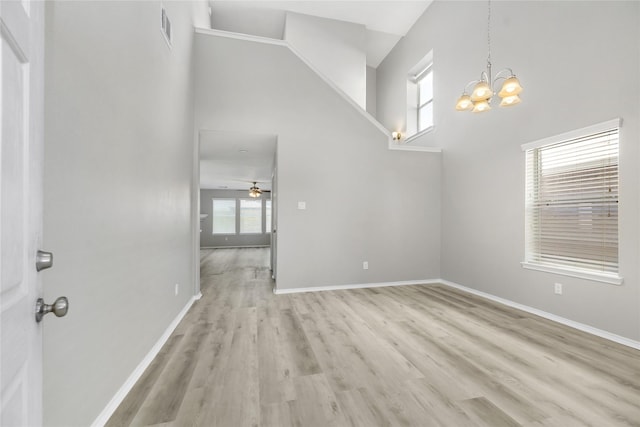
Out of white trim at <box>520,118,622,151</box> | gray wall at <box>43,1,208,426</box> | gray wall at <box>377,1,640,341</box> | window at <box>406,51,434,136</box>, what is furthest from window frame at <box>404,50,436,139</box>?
gray wall at <box>43,1,208,426</box>

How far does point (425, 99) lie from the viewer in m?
6.15

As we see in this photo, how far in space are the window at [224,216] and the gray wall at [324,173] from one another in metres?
8.07

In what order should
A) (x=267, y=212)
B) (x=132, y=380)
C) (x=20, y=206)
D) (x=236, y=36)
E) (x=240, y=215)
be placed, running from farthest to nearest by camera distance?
(x=267, y=212)
(x=240, y=215)
(x=236, y=36)
(x=132, y=380)
(x=20, y=206)

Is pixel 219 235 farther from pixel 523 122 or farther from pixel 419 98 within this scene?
pixel 523 122

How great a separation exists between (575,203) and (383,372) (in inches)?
110

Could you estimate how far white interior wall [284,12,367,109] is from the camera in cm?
582

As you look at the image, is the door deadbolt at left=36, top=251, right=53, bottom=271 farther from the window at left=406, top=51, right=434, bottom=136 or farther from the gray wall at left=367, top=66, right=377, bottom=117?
the gray wall at left=367, top=66, right=377, bottom=117

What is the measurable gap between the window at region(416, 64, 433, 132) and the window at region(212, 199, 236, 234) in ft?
26.9

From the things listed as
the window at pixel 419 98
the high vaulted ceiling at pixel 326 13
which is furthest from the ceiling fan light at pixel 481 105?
the high vaulted ceiling at pixel 326 13

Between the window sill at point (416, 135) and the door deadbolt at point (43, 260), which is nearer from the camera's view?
the door deadbolt at point (43, 260)

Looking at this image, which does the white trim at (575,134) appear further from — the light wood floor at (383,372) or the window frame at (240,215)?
the window frame at (240,215)

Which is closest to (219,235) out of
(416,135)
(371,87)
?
(371,87)

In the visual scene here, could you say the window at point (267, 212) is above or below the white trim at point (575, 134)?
below

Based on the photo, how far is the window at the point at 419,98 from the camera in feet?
19.5
